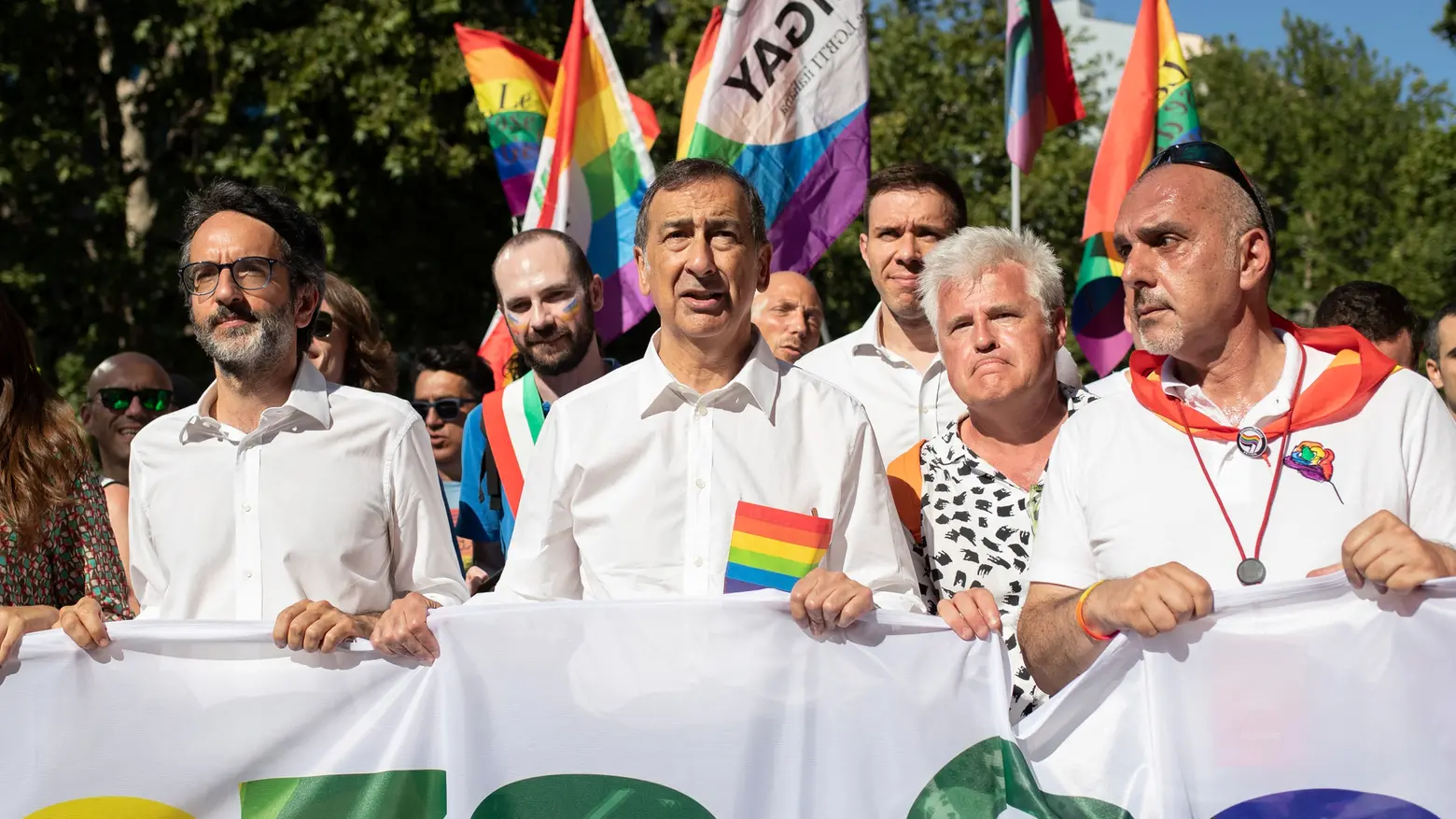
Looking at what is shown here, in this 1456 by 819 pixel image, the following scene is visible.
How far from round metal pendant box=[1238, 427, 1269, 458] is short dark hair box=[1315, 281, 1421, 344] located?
3385mm

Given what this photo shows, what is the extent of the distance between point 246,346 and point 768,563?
1.37 m

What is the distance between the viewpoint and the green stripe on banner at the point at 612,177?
7707 mm

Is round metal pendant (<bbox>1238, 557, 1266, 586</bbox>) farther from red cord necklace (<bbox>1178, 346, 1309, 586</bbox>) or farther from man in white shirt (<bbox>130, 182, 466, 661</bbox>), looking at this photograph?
man in white shirt (<bbox>130, 182, 466, 661</bbox>)

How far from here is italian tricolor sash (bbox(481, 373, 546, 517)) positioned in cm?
459

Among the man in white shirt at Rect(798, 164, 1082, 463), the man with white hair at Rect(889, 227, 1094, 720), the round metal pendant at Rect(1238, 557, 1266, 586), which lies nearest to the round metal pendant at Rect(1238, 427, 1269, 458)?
the round metal pendant at Rect(1238, 557, 1266, 586)

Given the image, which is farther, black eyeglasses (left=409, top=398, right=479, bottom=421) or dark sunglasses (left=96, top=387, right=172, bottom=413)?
black eyeglasses (left=409, top=398, right=479, bottom=421)

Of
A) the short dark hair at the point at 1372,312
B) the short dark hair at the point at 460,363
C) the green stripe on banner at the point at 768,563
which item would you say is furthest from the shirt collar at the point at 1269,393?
the short dark hair at the point at 460,363

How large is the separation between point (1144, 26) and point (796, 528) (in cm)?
541

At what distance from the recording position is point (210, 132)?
47.0 feet

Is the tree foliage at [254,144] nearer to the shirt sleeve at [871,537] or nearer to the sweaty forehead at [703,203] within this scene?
the sweaty forehead at [703,203]

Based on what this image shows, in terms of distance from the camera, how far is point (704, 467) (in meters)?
3.29

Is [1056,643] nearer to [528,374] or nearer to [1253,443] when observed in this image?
[1253,443]

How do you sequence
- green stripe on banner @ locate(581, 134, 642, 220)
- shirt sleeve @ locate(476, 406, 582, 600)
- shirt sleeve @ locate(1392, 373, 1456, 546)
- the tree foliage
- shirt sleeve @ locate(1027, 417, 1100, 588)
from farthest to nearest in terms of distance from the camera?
the tree foliage → green stripe on banner @ locate(581, 134, 642, 220) → shirt sleeve @ locate(476, 406, 582, 600) → shirt sleeve @ locate(1027, 417, 1100, 588) → shirt sleeve @ locate(1392, 373, 1456, 546)

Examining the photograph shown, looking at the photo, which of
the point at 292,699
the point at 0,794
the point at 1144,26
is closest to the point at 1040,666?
the point at 292,699
